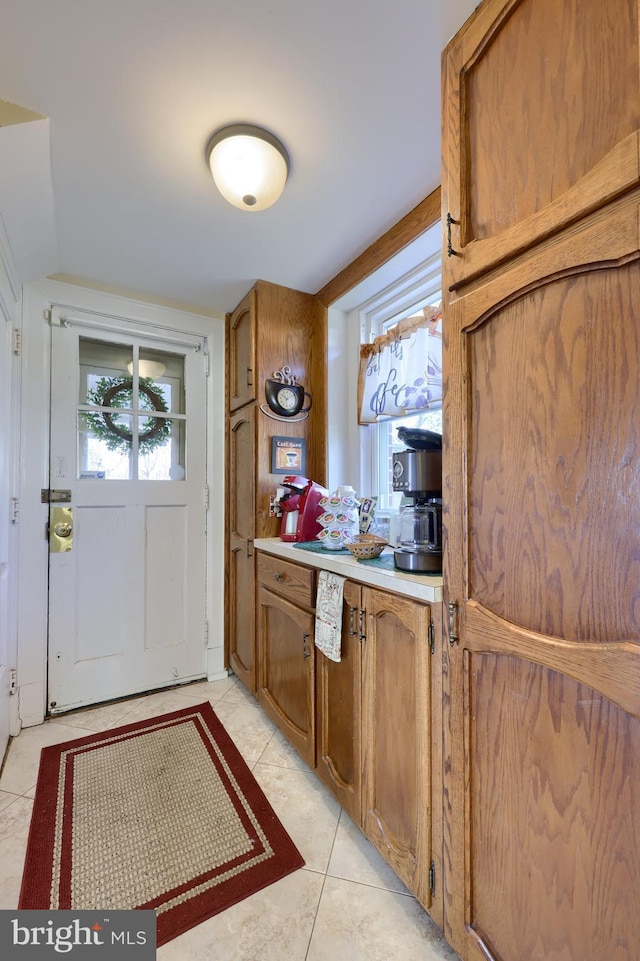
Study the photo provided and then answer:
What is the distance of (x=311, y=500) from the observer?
6.21 ft

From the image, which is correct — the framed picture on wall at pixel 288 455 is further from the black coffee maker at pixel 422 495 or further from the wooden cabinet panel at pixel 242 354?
the black coffee maker at pixel 422 495

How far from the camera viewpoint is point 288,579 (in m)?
1.66

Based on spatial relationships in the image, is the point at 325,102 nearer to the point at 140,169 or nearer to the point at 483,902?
the point at 140,169

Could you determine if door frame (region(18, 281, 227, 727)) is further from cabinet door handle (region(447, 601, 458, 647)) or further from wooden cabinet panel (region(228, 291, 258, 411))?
cabinet door handle (region(447, 601, 458, 647))

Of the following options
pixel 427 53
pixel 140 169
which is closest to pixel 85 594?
pixel 140 169

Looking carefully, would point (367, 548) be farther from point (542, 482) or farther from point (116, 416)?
point (116, 416)

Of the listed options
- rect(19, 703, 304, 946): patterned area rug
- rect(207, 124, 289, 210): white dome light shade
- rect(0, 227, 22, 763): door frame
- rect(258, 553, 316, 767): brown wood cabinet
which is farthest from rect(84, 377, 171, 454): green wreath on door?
rect(19, 703, 304, 946): patterned area rug

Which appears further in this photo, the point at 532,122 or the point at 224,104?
the point at 224,104

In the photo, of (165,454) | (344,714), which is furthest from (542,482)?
(165,454)

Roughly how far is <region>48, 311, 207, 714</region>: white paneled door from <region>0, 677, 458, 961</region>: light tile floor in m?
0.52

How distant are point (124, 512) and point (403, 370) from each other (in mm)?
1675

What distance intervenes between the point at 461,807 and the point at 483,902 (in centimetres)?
19

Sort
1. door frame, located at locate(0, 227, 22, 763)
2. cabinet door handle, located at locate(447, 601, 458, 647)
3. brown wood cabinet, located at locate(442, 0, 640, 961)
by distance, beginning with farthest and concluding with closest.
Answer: door frame, located at locate(0, 227, 22, 763)
cabinet door handle, located at locate(447, 601, 458, 647)
brown wood cabinet, located at locate(442, 0, 640, 961)

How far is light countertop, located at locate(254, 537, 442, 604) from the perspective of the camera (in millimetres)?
1000
